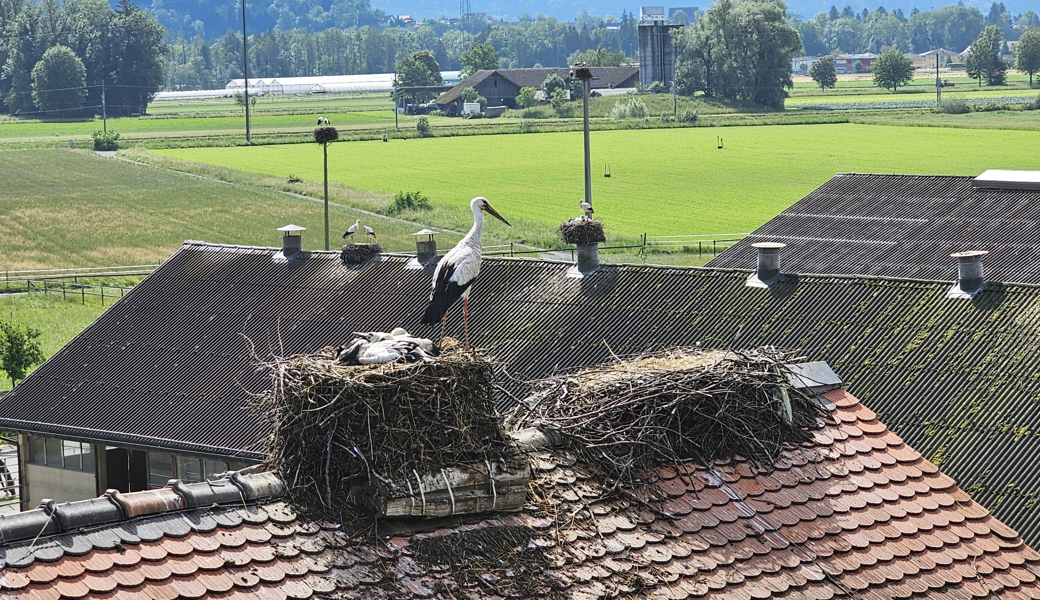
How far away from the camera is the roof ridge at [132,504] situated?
26.9ft

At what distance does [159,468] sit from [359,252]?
5.97 m

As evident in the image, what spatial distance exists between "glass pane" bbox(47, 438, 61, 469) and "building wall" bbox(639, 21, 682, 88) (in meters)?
127

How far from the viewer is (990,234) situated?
3425 centimetres

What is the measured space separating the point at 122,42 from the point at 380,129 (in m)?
53.3

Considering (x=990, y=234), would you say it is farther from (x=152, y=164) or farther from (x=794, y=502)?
(x=152, y=164)

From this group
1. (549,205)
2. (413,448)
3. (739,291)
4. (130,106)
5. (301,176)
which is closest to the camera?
(413,448)

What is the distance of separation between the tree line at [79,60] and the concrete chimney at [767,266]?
138 m

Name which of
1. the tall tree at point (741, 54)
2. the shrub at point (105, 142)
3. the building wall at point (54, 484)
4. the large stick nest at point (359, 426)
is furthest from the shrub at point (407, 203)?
the tall tree at point (741, 54)

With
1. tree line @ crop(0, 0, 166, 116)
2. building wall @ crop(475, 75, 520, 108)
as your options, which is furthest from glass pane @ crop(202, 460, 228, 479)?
tree line @ crop(0, 0, 166, 116)

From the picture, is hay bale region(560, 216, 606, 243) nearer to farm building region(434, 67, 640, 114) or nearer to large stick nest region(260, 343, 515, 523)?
large stick nest region(260, 343, 515, 523)

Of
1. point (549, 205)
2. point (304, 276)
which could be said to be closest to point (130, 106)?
point (549, 205)

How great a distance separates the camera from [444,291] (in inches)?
712

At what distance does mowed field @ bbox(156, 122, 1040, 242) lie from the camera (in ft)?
230

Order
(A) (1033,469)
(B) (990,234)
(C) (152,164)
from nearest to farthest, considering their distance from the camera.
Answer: (A) (1033,469)
(B) (990,234)
(C) (152,164)
